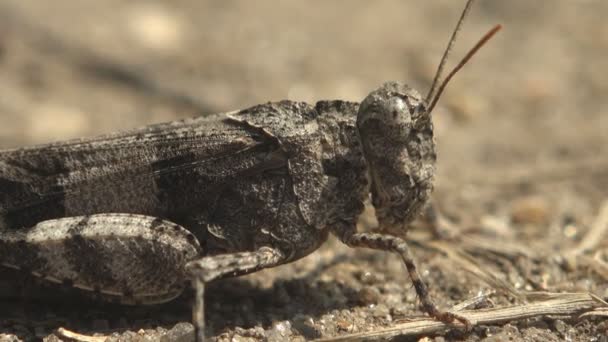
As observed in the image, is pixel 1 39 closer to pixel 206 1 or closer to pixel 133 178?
pixel 206 1

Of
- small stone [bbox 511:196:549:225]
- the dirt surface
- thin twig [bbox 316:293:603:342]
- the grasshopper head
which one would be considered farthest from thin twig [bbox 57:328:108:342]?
small stone [bbox 511:196:549:225]

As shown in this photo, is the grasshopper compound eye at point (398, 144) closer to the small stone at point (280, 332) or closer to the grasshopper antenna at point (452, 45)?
the grasshopper antenna at point (452, 45)

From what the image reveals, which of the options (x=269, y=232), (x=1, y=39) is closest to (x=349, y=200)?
(x=269, y=232)

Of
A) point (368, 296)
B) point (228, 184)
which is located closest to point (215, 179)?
point (228, 184)

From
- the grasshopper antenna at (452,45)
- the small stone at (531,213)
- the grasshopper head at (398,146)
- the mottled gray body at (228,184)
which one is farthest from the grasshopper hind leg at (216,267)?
the small stone at (531,213)

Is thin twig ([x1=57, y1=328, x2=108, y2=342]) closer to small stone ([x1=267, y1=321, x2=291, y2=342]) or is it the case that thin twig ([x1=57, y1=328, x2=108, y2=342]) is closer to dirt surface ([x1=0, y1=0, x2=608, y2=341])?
dirt surface ([x1=0, y1=0, x2=608, y2=341])

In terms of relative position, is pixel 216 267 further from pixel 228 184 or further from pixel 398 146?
pixel 398 146
